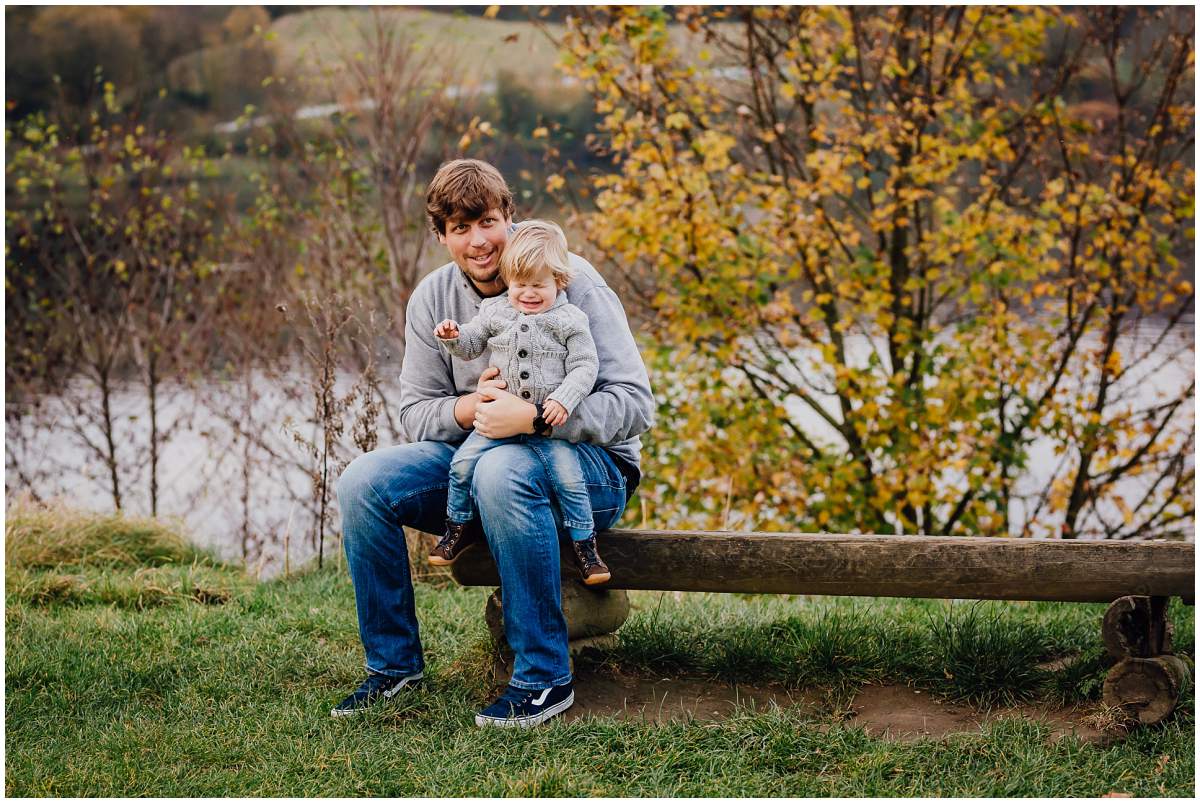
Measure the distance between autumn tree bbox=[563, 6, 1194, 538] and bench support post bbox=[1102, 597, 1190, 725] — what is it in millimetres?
2752

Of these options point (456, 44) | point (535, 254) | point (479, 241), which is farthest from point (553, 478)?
point (456, 44)

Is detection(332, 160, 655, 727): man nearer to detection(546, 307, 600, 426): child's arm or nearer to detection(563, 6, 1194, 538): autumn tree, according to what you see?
detection(546, 307, 600, 426): child's arm

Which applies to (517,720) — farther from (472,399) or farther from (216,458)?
(216,458)

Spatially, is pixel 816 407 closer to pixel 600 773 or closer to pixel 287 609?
pixel 287 609

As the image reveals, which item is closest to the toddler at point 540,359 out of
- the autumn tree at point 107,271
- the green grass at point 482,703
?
the green grass at point 482,703

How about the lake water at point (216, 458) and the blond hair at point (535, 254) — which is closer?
the blond hair at point (535, 254)

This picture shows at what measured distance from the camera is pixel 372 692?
316 cm

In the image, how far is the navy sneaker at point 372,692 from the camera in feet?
10.1

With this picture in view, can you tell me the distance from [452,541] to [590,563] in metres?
0.38

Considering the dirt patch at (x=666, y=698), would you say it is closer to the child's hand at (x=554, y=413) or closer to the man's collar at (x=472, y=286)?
the child's hand at (x=554, y=413)

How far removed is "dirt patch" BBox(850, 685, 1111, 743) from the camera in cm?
298

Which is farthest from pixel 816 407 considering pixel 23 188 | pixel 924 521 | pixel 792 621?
pixel 23 188

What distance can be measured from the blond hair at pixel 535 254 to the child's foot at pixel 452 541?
0.66 m

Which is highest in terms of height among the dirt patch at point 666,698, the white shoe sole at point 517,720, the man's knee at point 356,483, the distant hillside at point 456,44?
the distant hillside at point 456,44
